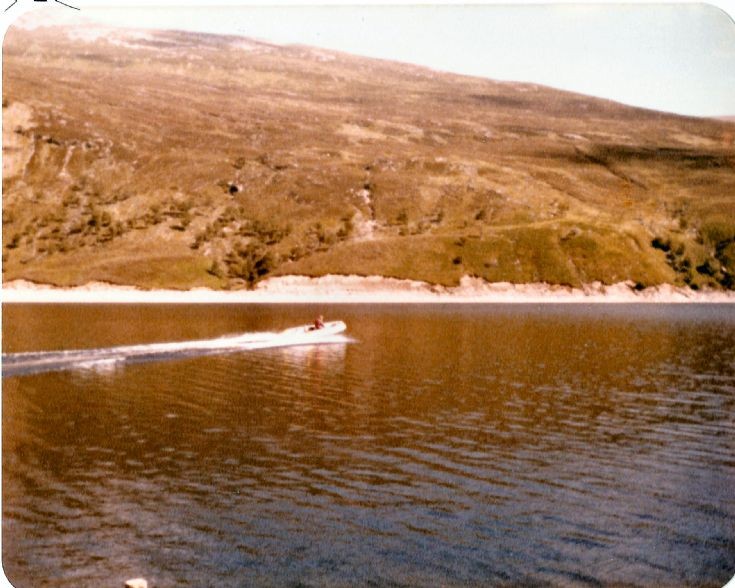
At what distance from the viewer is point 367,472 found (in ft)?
125

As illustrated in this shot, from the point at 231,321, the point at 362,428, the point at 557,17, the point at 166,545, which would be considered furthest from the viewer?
the point at 231,321

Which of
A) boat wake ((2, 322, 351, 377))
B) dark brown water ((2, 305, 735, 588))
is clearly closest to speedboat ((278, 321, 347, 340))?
boat wake ((2, 322, 351, 377))

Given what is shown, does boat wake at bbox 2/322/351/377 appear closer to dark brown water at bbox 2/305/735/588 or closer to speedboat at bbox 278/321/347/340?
speedboat at bbox 278/321/347/340

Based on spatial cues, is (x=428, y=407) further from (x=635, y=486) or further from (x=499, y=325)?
(x=499, y=325)

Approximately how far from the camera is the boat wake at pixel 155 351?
6756 centimetres

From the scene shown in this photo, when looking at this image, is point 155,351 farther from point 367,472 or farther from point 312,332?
point 367,472

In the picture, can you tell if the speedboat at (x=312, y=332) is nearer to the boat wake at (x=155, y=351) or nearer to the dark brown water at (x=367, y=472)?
the boat wake at (x=155, y=351)

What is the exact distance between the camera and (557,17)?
3509cm

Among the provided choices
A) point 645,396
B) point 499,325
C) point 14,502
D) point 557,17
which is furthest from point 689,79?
point 499,325

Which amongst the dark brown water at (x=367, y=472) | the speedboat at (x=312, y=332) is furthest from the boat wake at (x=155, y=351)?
the dark brown water at (x=367, y=472)

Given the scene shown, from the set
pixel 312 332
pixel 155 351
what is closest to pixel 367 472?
pixel 155 351

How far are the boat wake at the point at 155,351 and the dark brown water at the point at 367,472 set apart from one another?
0.93 metres

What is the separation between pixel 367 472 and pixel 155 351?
44.1 meters

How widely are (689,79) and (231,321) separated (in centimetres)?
9362
